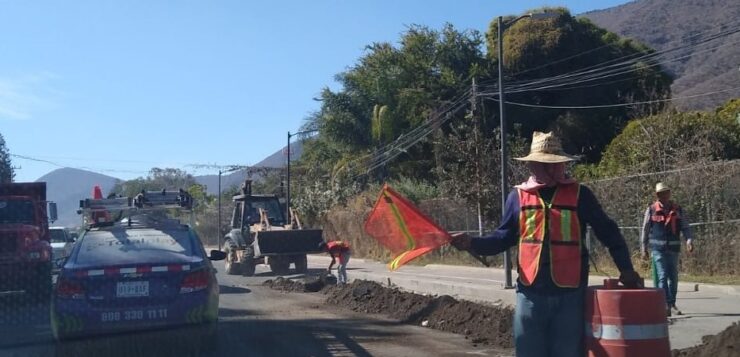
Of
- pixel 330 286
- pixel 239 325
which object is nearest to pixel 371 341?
pixel 239 325

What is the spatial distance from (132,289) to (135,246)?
810 millimetres

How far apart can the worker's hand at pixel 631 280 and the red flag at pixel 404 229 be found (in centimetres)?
112

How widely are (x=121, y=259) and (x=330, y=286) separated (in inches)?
405

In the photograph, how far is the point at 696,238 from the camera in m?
18.4

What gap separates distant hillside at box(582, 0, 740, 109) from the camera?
265 feet

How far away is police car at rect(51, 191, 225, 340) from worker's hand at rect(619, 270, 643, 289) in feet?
18.4

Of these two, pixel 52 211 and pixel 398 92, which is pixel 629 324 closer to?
pixel 52 211

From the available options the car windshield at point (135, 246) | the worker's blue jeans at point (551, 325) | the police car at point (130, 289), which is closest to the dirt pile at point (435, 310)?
the police car at point (130, 289)

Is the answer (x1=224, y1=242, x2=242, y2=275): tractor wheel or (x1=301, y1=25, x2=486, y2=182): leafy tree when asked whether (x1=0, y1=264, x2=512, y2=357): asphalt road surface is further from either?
(x1=301, y1=25, x2=486, y2=182): leafy tree

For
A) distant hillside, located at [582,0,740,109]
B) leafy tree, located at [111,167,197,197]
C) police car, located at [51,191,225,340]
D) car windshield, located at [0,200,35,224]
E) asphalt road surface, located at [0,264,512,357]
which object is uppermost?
distant hillside, located at [582,0,740,109]

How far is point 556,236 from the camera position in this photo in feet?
17.0

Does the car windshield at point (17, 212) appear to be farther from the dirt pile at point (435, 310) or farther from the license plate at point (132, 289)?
the license plate at point (132, 289)

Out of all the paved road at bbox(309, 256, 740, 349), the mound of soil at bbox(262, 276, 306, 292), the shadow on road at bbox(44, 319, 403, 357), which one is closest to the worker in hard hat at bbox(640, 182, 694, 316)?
the paved road at bbox(309, 256, 740, 349)

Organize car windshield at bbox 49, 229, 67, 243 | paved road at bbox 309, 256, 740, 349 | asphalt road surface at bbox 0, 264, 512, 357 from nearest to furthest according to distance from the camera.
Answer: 1. asphalt road surface at bbox 0, 264, 512, 357
2. paved road at bbox 309, 256, 740, 349
3. car windshield at bbox 49, 229, 67, 243
